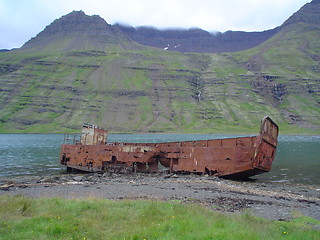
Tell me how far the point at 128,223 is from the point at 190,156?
17342mm

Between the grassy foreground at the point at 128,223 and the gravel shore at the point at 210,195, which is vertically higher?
the grassy foreground at the point at 128,223

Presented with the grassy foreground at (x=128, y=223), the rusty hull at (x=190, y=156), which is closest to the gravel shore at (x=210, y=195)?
the grassy foreground at (x=128, y=223)

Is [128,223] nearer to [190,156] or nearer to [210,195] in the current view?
[210,195]

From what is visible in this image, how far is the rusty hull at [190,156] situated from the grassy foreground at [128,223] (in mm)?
11870

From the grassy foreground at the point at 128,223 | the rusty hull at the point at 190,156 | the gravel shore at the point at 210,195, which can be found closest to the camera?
the grassy foreground at the point at 128,223

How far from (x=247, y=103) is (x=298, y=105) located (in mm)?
30768

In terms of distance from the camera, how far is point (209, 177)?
23969mm

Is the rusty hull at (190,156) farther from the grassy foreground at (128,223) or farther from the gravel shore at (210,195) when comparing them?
the grassy foreground at (128,223)

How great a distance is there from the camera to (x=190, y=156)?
85.9 ft

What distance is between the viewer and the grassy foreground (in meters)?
7.95

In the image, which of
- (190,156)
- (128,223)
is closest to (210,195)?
(128,223)

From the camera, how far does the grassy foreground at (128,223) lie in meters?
7.95

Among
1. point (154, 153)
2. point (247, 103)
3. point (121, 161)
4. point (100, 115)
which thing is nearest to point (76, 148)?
point (121, 161)

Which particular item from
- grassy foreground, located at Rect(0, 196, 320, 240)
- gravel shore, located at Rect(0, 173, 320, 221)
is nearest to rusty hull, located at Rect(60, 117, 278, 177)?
gravel shore, located at Rect(0, 173, 320, 221)
